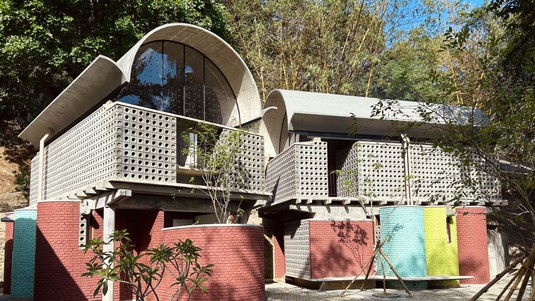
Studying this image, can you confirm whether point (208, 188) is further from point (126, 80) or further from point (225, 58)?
point (225, 58)

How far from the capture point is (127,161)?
10.3 m

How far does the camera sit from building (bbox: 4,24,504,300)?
34.6 ft

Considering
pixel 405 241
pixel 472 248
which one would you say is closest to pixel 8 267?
pixel 405 241

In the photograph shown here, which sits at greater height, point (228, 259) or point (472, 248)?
point (228, 259)

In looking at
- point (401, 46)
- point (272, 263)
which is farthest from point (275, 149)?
point (401, 46)

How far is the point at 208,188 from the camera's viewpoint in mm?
11469

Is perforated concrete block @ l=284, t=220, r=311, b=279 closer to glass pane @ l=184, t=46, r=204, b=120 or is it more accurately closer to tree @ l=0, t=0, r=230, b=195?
glass pane @ l=184, t=46, r=204, b=120

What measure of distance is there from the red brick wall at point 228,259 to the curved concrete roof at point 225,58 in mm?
4604

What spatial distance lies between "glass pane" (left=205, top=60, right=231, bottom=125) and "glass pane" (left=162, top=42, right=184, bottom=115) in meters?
0.90

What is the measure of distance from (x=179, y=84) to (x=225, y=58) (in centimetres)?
154

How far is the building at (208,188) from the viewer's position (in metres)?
10.6

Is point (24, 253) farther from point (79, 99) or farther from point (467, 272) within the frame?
point (467, 272)

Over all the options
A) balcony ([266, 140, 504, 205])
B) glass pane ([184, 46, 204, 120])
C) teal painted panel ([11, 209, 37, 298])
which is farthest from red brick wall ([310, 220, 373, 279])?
teal painted panel ([11, 209, 37, 298])

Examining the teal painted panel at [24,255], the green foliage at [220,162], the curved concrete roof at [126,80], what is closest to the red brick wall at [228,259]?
the green foliage at [220,162]
